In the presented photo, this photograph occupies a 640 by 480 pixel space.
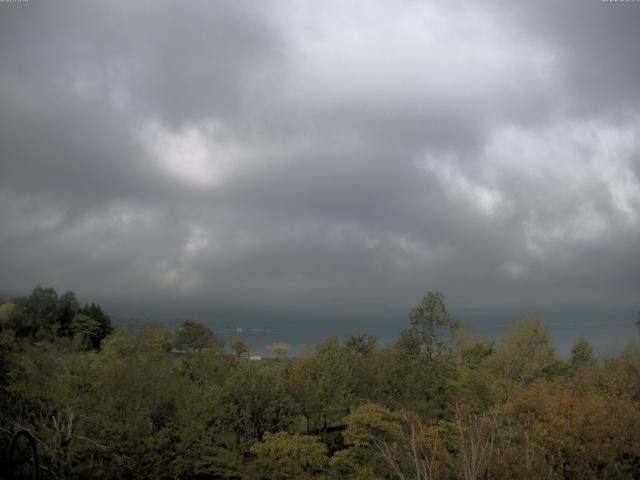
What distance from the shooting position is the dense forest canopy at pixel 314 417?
19.6m

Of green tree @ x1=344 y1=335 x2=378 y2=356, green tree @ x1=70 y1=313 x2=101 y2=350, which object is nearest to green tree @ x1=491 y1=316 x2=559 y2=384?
green tree @ x1=344 y1=335 x2=378 y2=356

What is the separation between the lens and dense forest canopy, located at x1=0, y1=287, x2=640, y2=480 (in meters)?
19.6

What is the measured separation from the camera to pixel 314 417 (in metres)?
29.4

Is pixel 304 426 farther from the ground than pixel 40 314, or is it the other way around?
pixel 40 314

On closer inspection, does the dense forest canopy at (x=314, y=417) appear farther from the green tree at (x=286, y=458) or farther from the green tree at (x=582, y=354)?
the green tree at (x=582, y=354)

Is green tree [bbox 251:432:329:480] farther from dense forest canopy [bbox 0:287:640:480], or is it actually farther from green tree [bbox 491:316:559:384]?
green tree [bbox 491:316:559:384]

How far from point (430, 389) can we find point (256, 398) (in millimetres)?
10445

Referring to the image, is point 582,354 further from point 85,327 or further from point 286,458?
point 85,327

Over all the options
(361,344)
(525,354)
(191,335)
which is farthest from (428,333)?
(191,335)

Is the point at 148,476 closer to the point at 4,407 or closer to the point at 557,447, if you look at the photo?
the point at 4,407

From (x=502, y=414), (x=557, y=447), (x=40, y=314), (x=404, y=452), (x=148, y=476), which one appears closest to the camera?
(x=557, y=447)

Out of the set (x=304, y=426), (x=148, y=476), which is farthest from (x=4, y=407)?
(x=304, y=426)

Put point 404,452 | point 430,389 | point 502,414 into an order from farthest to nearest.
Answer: point 430,389, point 502,414, point 404,452

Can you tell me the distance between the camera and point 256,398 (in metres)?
26.4
